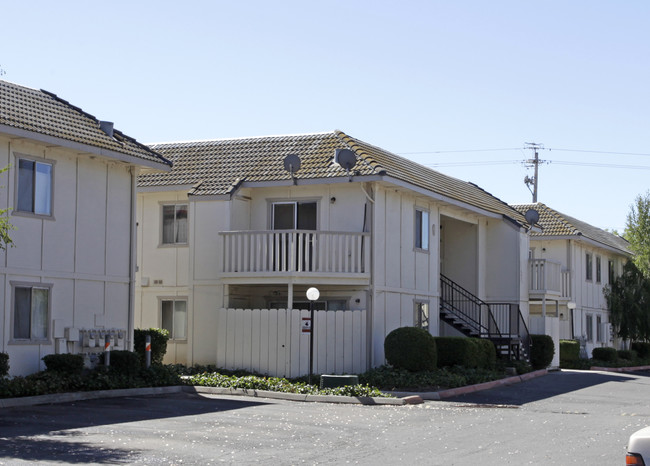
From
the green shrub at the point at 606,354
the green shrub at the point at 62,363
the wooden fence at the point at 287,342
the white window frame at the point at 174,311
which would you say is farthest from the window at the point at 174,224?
the green shrub at the point at 606,354

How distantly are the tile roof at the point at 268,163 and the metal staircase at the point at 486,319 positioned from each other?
3.33 meters

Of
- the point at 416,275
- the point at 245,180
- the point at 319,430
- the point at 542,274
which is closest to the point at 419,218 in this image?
the point at 416,275

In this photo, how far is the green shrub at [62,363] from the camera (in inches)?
797

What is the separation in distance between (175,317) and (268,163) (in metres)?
5.17

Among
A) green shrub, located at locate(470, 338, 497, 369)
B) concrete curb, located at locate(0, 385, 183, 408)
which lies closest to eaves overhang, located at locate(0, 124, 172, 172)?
concrete curb, located at locate(0, 385, 183, 408)

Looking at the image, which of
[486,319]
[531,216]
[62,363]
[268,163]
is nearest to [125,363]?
[62,363]

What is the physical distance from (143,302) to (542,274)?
14969 millimetres

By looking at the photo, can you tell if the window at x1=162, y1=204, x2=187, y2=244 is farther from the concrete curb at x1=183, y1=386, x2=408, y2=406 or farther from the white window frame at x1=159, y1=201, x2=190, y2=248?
the concrete curb at x1=183, y1=386, x2=408, y2=406

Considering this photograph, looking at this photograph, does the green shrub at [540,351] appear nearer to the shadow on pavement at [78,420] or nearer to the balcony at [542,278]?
the balcony at [542,278]

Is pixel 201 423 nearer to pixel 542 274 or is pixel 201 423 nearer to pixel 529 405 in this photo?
pixel 529 405

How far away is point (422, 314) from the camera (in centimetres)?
2978

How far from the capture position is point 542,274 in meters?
35.8

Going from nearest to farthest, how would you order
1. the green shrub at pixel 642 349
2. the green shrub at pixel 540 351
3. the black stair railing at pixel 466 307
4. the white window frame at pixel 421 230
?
the white window frame at pixel 421 230, the black stair railing at pixel 466 307, the green shrub at pixel 540 351, the green shrub at pixel 642 349

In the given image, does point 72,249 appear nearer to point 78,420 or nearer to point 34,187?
point 34,187
